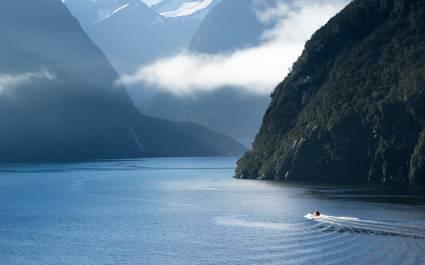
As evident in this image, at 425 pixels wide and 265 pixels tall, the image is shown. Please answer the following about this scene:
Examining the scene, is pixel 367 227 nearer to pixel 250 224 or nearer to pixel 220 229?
pixel 250 224

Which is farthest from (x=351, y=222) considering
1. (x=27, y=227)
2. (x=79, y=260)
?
(x=27, y=227)

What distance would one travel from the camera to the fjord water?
329ft

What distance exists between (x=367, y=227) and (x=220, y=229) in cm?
2432

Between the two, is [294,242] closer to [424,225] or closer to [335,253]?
[335,253]

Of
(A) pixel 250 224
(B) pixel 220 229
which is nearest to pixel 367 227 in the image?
(A) pixel 250 224

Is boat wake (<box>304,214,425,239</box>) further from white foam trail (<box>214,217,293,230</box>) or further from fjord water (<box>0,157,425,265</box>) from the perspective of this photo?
white foam trail (<box>214,217,293,230</box>)

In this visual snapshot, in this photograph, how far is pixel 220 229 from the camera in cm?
12450

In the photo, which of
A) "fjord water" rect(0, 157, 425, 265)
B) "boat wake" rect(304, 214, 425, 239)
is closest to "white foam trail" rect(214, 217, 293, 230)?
"fjord water" rect(0, 157, 425, 265)

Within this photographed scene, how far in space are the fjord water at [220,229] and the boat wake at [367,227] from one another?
160mm

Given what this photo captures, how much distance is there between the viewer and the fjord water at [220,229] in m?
100

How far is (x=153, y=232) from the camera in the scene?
12400cm

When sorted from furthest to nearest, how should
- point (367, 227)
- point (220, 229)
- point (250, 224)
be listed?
point (250, 224) < point (220, 229) < point (367, 227)

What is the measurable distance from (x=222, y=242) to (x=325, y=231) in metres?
18.4

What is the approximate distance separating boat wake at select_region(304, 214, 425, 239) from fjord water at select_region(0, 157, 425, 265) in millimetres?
160
